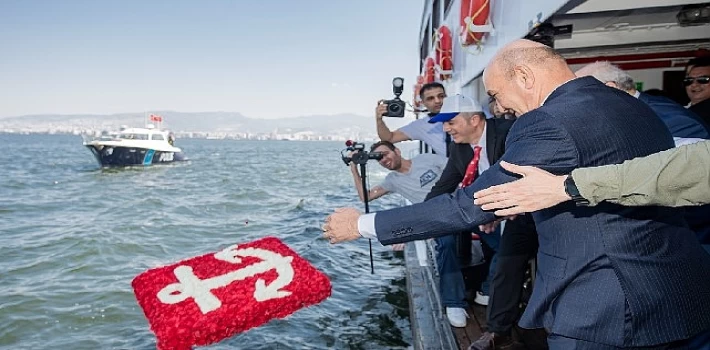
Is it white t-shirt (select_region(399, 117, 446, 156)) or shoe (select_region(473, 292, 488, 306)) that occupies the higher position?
A: white t-shirt (select_region(399, 117, 446, 156))

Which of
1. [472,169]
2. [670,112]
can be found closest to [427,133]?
[472,169]

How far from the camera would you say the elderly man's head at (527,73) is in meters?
1.83

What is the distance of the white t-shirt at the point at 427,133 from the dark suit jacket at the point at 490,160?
1.97 m

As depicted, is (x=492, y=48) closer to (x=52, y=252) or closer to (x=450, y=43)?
(x=450, y=43)

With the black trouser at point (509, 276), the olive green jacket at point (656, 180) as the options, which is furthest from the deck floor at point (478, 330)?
the olive green jacket at point (656, 180)

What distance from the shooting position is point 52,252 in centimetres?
1186

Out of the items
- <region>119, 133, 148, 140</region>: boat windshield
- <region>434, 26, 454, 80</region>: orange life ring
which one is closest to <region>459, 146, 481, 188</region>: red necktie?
<region>434, 26, 454, 80</region>: orange life ring

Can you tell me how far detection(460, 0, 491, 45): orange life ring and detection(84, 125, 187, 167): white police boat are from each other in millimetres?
38261

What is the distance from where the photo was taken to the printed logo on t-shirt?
5.23 metres

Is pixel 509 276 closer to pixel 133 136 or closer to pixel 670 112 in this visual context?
pixel 670 112

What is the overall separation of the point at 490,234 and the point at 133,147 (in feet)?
133

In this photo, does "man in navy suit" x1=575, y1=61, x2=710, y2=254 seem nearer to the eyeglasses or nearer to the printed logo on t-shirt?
the eyeglasses

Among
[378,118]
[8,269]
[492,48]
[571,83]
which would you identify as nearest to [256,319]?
[571,83]

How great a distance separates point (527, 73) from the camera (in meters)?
1.84
